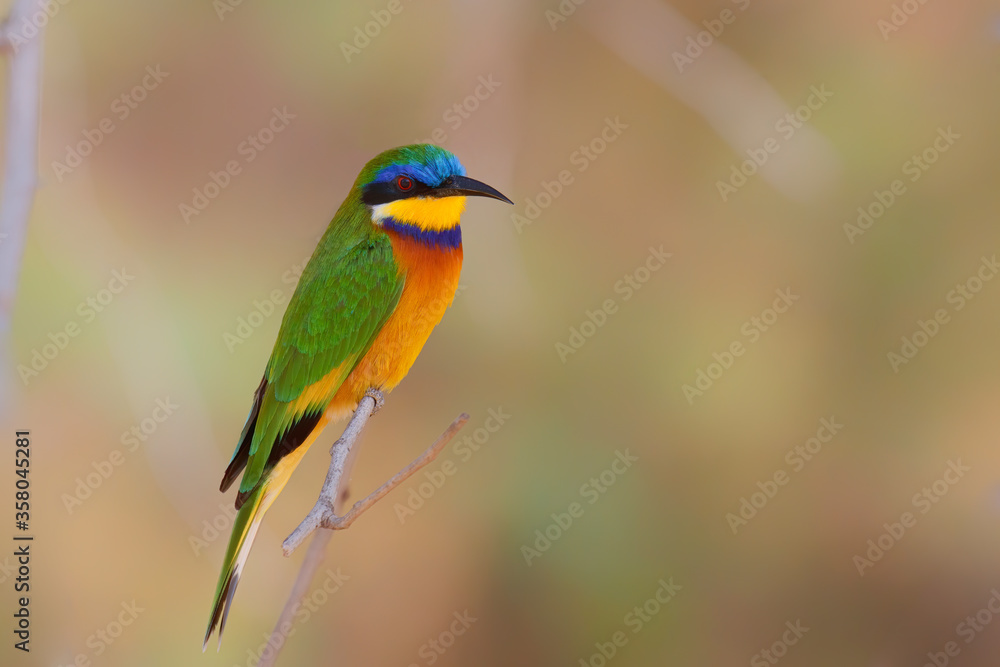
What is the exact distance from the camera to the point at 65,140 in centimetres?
256

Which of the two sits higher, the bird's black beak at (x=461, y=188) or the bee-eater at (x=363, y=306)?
the bird's black beak at (x=461, y=188)

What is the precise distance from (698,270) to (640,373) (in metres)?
0.41

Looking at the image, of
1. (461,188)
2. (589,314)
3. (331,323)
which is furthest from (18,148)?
(589,314)

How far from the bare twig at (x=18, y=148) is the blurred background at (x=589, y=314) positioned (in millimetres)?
403

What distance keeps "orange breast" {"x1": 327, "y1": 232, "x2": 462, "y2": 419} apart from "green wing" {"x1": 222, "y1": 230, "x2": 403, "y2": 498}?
0.02 m

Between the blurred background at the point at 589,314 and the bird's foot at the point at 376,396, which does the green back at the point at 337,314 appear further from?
the blurred background at the point at 589,314

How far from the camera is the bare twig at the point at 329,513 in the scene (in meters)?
1.28

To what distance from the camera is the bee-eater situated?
5.74ft

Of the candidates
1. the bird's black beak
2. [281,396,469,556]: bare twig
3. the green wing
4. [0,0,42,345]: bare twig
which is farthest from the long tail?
[0,0,42,345]: bare twig

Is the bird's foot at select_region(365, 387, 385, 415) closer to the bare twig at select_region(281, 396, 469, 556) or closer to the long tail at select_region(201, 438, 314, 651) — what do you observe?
the long tail at select_region(201, 438, 314, 651)

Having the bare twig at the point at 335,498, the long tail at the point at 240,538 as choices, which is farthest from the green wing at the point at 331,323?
the bare twig at the point at 335,498

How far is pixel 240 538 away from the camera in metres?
1.66

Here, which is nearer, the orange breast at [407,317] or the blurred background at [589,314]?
the orange breast at [407,317]

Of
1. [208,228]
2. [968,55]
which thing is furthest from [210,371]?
[968,55]
